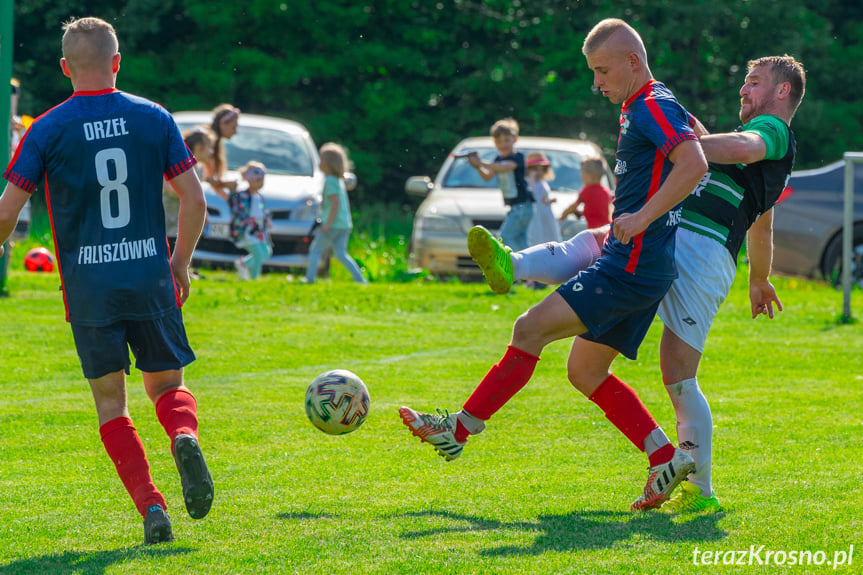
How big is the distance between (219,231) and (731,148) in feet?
35.5

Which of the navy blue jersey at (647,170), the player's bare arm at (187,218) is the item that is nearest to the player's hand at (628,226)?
the navy blue jersey at (647,170)

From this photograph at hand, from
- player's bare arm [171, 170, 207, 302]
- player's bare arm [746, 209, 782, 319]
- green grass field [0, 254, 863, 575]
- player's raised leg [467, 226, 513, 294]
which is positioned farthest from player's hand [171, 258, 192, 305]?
player's bare arm [746, 209, 782, 319]

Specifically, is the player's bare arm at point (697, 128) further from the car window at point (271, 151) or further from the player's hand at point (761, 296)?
the car window at point (271, 151)

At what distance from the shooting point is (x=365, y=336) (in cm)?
1017

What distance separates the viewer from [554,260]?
5055 mm

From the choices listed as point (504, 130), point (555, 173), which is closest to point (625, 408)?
point (504, 130)

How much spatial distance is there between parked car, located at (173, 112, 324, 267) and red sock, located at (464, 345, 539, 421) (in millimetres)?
10051

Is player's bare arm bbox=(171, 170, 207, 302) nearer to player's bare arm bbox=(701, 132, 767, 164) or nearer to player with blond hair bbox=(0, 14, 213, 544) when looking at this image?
player with blond hair bbox=(0, 14, 213, 544)

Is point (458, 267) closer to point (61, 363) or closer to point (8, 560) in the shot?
point (61, 363)

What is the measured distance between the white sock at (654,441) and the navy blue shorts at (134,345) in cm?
194

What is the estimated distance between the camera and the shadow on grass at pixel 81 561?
3908 mm

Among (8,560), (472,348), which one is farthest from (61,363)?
(8,560)

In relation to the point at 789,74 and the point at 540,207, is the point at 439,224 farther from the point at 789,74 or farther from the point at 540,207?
the point at 789,74

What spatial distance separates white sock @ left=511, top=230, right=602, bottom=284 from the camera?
501cm
